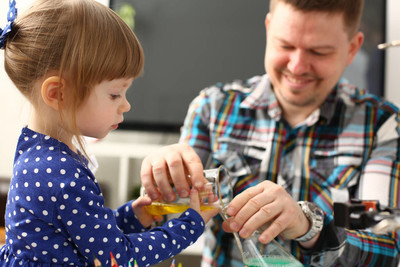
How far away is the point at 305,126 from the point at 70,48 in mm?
895

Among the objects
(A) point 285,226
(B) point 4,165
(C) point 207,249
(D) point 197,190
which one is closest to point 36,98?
(D) point 197,190

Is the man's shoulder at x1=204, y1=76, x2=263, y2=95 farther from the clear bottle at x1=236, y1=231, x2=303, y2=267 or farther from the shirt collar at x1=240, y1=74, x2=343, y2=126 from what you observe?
the clear bottle at x1=236, y1=231, x2=303, y2=267

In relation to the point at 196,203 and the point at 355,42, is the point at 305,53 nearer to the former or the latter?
the point at 355,42

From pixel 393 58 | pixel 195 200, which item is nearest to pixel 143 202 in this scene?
pixel 195 200

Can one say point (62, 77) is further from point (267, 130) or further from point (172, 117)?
point (172, 117)

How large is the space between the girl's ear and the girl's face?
4 centimetres

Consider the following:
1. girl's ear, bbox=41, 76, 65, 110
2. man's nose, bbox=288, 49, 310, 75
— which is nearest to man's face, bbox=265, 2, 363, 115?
man's nose, bbox=288, 49, 310, 75

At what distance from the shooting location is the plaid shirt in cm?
150

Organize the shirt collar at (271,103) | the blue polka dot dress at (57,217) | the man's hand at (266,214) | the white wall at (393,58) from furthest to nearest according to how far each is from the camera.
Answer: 1. the white wall at (393,58)
2. the shirt collar at (271,103)
3. the man's hand at (266,214)
4. the blue polka dot dress at (57,217)

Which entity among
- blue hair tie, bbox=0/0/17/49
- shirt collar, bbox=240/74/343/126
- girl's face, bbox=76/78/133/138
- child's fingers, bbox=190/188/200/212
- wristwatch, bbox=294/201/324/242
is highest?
blue hair tie, bbox=0/0/17/49

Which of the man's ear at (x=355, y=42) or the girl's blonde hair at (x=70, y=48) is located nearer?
the girl's blonde hair at (x=70, y=48)

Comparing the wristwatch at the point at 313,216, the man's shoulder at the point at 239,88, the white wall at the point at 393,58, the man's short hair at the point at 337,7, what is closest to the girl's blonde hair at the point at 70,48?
the wristwatch at the point at 313,216

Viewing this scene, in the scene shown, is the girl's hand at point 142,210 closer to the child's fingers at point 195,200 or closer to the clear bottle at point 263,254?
the child's fingers at point 195,200

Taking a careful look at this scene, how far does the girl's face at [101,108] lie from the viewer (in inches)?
34.1
